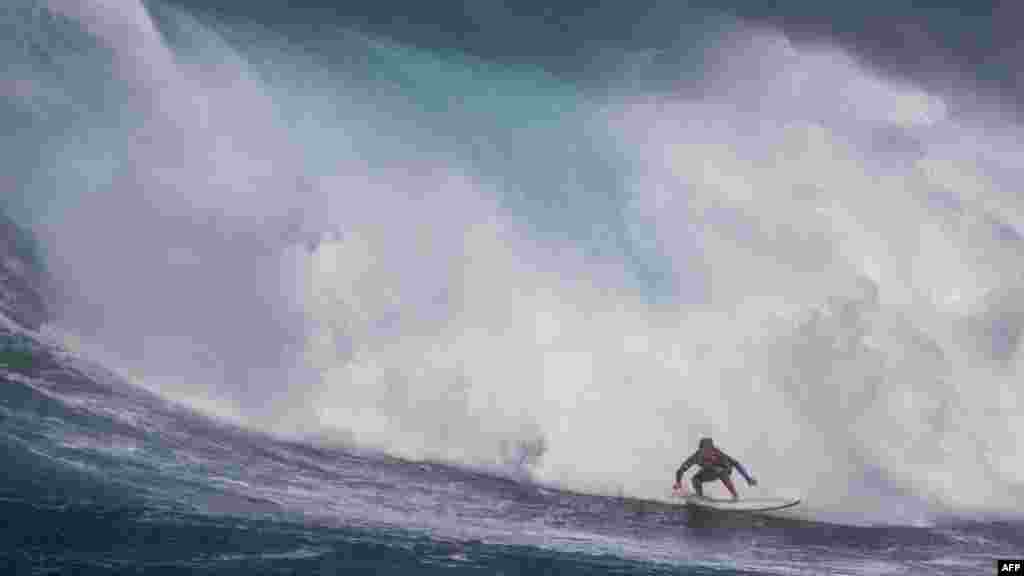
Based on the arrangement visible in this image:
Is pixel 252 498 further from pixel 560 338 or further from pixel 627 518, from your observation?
pixel 560 338

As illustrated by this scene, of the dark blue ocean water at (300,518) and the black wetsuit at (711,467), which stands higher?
the black wetsuit at (711,467)

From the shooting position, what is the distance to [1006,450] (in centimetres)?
2561

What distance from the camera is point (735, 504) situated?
18.5 meters

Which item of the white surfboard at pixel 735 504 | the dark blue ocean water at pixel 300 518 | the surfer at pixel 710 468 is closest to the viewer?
the dark blue ocean water at pixel 300 518

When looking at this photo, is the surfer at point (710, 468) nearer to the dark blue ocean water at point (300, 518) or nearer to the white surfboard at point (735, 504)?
the white surfboard at point (735, 504)

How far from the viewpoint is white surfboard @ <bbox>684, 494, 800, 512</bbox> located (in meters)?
18.3

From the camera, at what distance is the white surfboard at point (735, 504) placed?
60.0 ft

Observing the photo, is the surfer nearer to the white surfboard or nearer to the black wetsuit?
the black wetsuit

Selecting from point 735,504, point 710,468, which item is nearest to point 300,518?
point 710,468

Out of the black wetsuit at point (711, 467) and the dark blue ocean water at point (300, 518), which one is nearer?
the dark blue ocean water at point (300, 518)

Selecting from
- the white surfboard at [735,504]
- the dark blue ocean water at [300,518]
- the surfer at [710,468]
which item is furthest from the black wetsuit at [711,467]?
A: the dark blue ocean water at [300,518]

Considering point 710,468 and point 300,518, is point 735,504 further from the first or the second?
point 300,518

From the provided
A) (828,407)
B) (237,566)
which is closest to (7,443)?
(237,566)

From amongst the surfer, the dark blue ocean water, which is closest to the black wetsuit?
the surfer
